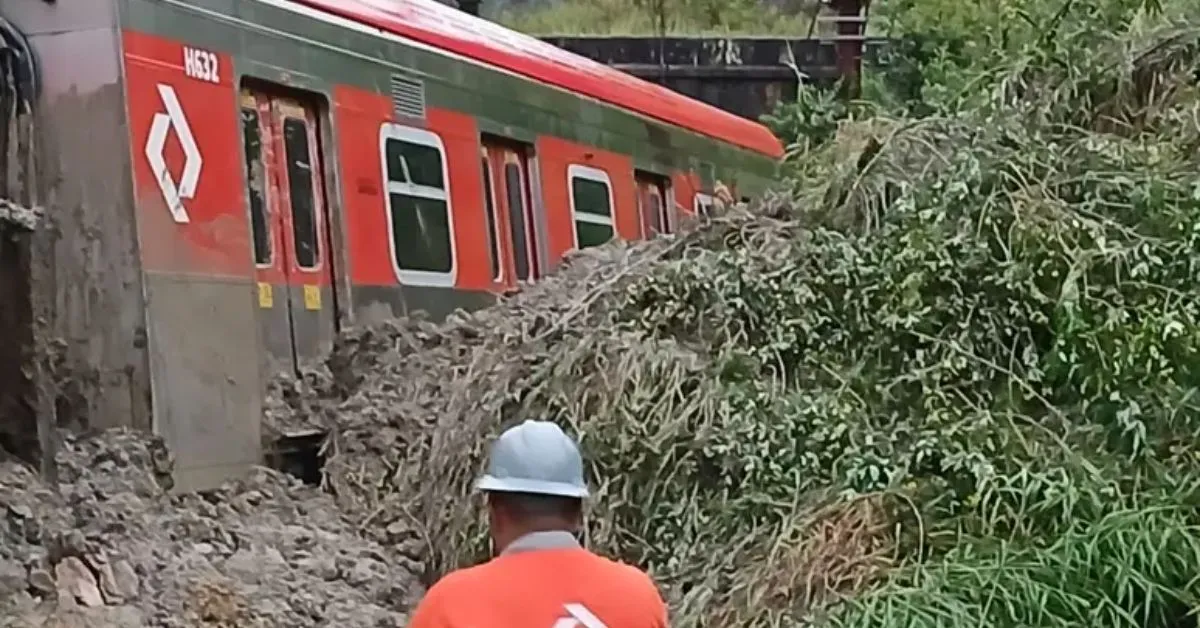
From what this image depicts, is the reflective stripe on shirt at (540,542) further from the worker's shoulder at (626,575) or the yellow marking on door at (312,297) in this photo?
the yellow marking on door at (312,297)

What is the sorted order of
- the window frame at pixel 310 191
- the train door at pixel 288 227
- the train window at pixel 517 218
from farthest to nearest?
the train window at pixel 517 218 < the window frame at pixel 310 191 < the train door at pixel 288 227

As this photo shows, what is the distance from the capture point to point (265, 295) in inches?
330

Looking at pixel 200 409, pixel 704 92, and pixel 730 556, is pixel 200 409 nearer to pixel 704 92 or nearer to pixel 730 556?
pixel 730 556

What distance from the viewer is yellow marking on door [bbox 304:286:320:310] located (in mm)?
8750

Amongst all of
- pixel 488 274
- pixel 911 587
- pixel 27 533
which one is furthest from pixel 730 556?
pixel 488 274

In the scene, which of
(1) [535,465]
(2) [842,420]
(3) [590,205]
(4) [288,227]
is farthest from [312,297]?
(1) [535,465]

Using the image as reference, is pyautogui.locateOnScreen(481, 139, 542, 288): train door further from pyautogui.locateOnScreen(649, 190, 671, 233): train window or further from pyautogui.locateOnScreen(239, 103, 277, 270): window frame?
pyautogui.locateOnScreen(649, 190, 671, 233): train window

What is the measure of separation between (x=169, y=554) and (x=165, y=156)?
186 centimetres

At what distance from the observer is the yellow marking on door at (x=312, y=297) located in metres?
8.75

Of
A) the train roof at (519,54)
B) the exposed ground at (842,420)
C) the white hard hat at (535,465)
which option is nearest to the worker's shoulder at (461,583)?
the white hard hat at (535,465)

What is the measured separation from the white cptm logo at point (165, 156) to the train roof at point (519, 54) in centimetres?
135

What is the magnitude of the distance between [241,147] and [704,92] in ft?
56.1

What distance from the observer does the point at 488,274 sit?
10.6m

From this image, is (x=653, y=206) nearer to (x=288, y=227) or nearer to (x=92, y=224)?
(x=288, y=227)
